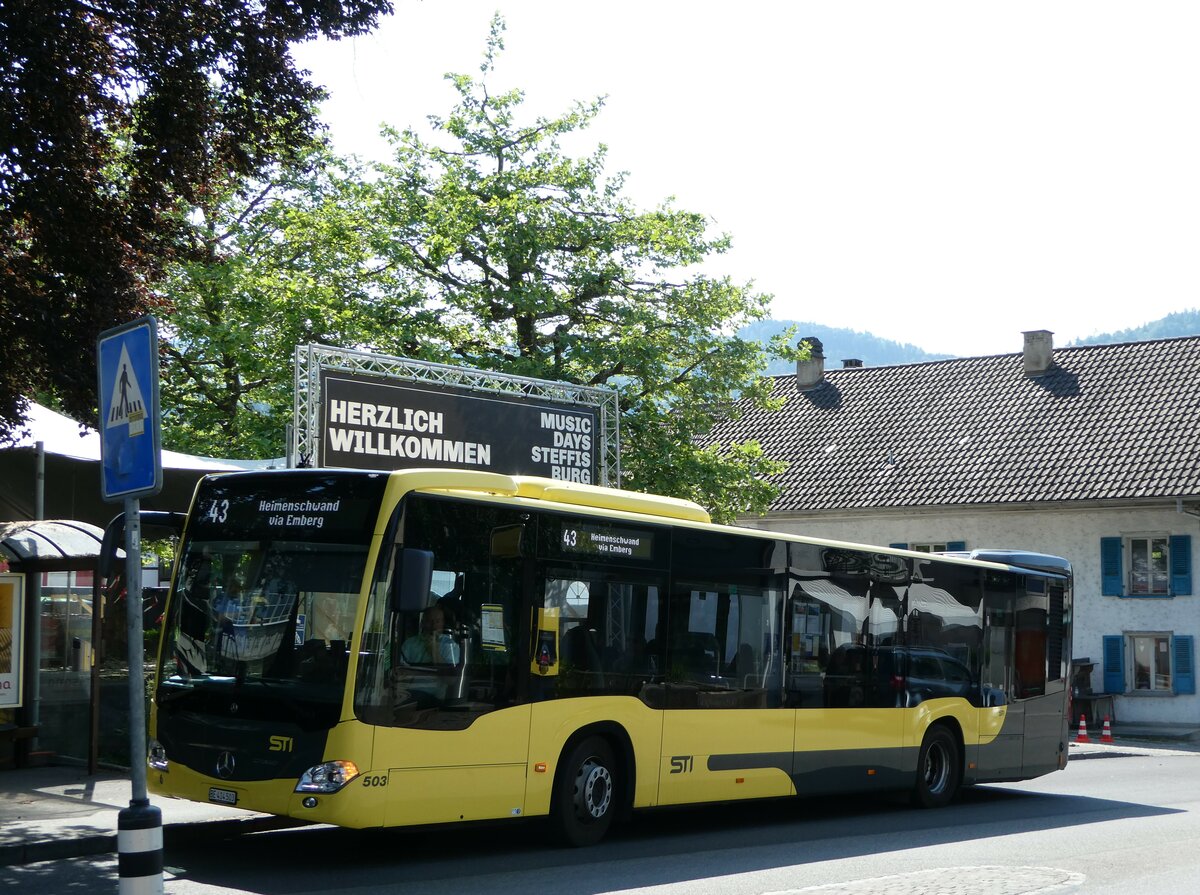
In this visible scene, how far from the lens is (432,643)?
1078 centimetres

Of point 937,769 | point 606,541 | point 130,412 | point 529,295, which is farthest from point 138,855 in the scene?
point 529,295

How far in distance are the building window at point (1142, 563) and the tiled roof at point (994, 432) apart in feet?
4.53

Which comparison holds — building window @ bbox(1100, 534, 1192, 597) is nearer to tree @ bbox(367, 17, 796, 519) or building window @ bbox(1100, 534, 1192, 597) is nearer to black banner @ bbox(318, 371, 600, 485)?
tree @ bbox(367, 17, 796, 519)

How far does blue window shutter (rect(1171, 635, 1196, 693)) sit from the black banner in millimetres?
18643

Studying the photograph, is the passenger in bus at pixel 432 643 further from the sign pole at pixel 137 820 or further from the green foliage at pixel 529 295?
the green foliage at pixel 529 295

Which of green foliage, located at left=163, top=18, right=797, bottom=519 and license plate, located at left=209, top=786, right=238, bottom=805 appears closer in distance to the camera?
license plate, located at left=209, top=786, right=238, bottom=805

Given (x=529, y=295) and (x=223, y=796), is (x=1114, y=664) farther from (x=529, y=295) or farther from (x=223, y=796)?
(x=223, y=796)

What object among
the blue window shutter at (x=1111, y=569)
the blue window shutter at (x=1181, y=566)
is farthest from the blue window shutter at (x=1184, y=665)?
the blue window shutter at (x=1111, y=569)

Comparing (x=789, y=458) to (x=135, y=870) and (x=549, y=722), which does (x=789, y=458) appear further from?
(x=135, y=870)

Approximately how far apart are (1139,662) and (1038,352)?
35.1 feet

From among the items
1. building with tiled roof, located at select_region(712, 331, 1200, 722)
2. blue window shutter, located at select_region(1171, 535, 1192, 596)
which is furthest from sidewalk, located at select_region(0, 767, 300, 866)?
blue window shutter, located at select_region(1171, 535, 1192, 596)

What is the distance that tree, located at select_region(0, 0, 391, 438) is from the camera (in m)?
12.8

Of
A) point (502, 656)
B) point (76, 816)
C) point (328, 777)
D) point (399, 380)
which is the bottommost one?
point (76, 816)

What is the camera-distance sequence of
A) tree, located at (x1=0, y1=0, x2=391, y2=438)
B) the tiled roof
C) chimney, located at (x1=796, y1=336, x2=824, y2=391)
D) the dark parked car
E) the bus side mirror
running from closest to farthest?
the bus side mirror
tree, located at (x1=0, y1=0, x2=391, y2=438)
the dark parked car
the tiled roof
chimney, located at (x1=796, y1=336, x2=824, y2=391)
